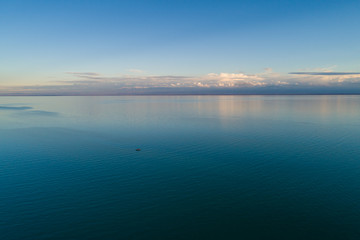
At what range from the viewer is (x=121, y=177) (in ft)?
93.2

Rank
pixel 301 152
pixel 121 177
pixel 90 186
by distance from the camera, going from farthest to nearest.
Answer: pixel 301 152 → pixel 121 177 → pixel 90 186


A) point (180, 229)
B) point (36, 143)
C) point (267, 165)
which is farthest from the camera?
point (36, 143)

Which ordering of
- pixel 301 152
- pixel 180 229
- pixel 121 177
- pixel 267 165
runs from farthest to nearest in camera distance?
pixel 301 152 → pixel 267 165 → pixel 121 177 → pixel 180 229

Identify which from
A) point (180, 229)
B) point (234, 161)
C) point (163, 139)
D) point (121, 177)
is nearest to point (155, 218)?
point (180, 229)

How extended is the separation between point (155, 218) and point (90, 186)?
1045cm

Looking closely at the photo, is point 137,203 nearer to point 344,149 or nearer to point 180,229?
point 180,229

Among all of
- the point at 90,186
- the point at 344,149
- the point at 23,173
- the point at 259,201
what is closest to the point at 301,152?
the point at 344,149

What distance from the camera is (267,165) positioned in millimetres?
32344

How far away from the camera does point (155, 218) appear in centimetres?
1986

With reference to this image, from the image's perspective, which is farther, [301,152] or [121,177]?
[301,152]

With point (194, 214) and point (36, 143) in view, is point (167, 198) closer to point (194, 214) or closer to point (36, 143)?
point (194, 214)

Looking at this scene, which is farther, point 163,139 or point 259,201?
point 163,139

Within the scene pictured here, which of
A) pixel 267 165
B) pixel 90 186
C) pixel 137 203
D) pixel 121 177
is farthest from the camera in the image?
pixel 267 165

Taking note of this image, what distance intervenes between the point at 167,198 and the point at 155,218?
3.55m
